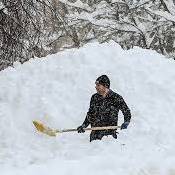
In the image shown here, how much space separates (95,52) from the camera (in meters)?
13.2

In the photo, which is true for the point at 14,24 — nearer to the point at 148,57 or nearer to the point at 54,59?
the point at 54,59

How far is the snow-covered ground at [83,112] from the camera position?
24.9 feet

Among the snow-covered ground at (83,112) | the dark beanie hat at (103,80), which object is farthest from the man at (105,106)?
the snow-covered ground at (83,112)

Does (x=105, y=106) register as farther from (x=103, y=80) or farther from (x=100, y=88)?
(x=103, y=80)

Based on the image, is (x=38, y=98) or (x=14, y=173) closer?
(x=14, y=173)

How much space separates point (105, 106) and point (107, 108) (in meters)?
0.05

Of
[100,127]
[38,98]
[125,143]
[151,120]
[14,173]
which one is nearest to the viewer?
[14,173]

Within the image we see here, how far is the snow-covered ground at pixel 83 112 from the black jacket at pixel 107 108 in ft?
1.21

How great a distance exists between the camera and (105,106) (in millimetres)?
8609

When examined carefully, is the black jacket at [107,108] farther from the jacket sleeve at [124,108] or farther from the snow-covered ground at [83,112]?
the snow-covered ground at [83,112]

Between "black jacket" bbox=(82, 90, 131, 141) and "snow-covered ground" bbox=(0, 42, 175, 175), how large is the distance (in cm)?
37

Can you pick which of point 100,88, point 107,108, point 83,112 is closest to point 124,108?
point 107,108

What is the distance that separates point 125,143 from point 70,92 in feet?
9.38

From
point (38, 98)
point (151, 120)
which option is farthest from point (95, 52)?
point (151, 120)
